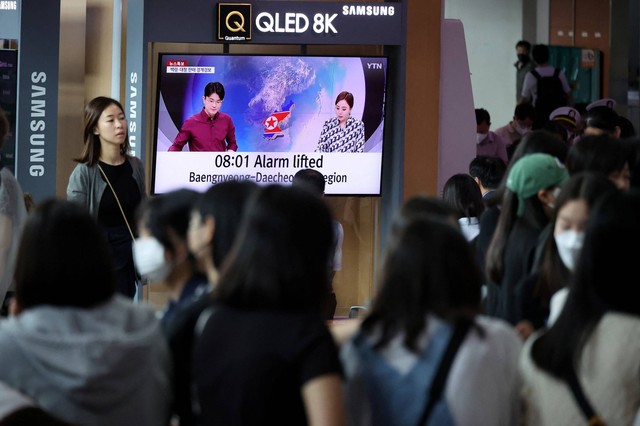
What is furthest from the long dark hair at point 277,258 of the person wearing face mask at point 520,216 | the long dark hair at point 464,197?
the long dark hair at point 464,197

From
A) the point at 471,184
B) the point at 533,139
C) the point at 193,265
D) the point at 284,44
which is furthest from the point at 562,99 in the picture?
the point at 193,265

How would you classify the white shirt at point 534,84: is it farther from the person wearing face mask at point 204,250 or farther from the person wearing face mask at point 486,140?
the person wearing face mask at point 204,250

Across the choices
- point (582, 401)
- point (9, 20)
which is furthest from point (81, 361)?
point (9, 20)

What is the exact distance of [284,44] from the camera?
8.84 metres

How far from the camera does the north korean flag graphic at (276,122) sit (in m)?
8.77

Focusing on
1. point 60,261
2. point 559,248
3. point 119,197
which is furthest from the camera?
point 119,197

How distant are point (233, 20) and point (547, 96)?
528cm

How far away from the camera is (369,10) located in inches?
344

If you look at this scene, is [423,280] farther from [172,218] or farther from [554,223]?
[554,223]

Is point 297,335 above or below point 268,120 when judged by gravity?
below

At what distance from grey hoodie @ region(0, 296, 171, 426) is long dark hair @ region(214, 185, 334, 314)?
303 mm

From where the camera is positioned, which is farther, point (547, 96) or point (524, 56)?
point (524, 56)

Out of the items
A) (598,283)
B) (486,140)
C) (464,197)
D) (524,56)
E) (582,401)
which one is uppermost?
(524,56)

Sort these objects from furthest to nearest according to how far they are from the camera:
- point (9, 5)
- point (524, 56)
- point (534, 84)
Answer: point (524, 56), point (534, 84), point (9, 5)
